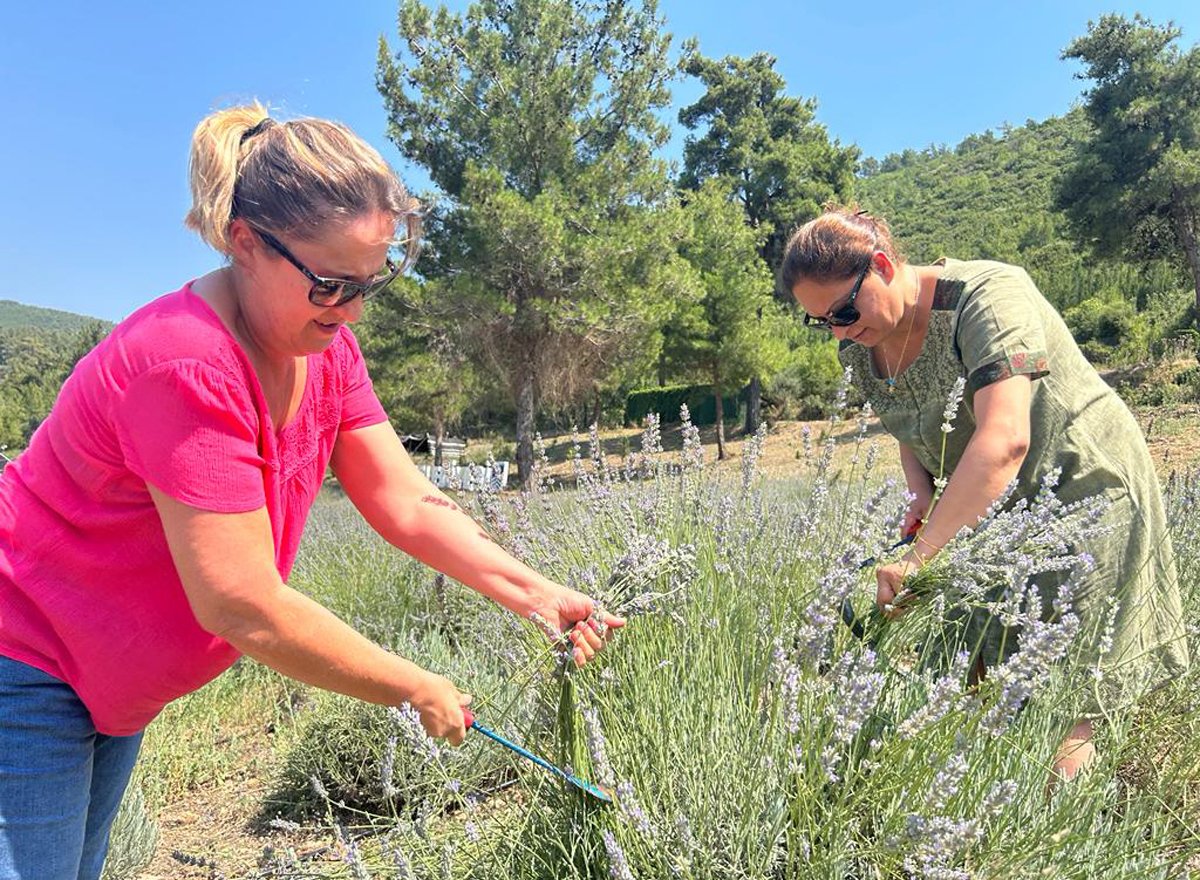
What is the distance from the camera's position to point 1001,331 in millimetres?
1832

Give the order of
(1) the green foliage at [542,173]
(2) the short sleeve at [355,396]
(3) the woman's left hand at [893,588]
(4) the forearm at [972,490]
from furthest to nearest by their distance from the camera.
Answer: (1) the green foliage at [542,173]
(2) the short sleeve at [355,396]
(4) the forearm at [972,490]
(3) the woman's left hand at [893,588]

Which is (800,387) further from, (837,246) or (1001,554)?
(1001,554)

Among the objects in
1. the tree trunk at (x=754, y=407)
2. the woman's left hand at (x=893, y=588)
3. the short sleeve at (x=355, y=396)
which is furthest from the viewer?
the tree trunk at (x=754, y=407)

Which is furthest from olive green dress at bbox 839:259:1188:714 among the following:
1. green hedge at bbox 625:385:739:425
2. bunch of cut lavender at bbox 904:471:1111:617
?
green hedge at bbox 625:385:739:425

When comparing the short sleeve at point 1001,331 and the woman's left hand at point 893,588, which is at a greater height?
the short sleeve at point 1001,331

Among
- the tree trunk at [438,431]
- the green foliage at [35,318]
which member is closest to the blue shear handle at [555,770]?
the tree trunk at [438,431]

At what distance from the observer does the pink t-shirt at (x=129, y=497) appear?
119cm

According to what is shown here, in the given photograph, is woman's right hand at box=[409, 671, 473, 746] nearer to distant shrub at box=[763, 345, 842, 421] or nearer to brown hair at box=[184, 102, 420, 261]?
brown hair at box=[184, 102, 420, 261]

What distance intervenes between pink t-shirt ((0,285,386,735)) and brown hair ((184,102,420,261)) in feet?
0.56

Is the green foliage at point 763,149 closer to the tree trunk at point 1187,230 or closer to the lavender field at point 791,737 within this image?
the tree trunk at point 1187,230

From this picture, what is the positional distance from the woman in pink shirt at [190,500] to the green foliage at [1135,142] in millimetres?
22914

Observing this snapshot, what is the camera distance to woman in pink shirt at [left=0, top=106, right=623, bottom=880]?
1.21 meters

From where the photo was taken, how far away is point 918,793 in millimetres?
1271

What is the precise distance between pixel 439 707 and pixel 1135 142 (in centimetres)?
2420
